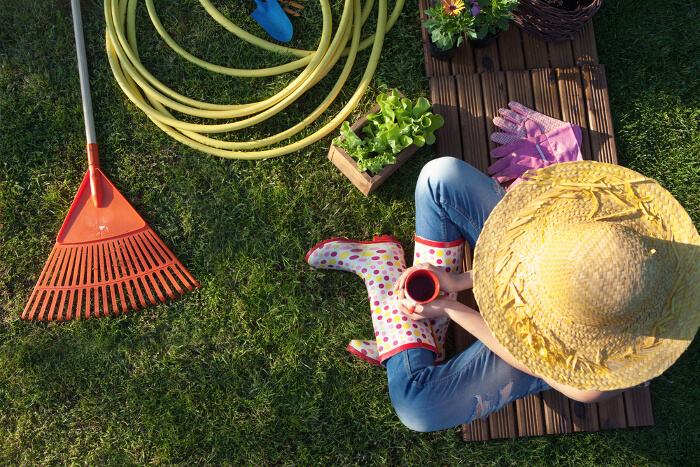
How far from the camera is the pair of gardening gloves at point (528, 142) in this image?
259cm

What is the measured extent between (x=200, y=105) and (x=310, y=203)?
85 cm

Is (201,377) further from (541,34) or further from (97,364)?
(541,34)

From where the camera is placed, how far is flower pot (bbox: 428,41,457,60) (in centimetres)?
263

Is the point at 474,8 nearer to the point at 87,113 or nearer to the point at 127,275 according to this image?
the point at 87,113

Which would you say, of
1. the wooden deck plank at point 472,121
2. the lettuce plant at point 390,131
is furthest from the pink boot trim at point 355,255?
the wooden deck plank at point 472,121

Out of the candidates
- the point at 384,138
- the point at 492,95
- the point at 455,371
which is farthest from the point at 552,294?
the point at 492,95

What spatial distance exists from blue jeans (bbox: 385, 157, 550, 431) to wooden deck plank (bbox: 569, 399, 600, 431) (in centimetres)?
42

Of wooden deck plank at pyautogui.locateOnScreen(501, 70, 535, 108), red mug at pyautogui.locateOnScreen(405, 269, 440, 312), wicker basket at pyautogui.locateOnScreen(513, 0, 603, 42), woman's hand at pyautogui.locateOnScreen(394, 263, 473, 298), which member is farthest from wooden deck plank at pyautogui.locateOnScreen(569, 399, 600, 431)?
wicker basket at pyautogui.locateOnScreen(513, 0, 603, 42)

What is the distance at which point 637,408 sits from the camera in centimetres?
256

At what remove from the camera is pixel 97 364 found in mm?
2695

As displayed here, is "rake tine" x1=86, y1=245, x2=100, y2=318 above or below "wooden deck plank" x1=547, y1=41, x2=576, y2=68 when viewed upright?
below

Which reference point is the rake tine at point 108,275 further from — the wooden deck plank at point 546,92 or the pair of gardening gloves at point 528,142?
the wooden deck plank at point 546,92

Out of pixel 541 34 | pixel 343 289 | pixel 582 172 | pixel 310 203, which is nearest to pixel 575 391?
pixel 582 172

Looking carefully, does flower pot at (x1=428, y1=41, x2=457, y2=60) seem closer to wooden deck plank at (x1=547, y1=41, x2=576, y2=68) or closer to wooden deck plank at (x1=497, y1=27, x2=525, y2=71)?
wooden deck plank at (x1=497, y1=27, x2=525, y2=71)
